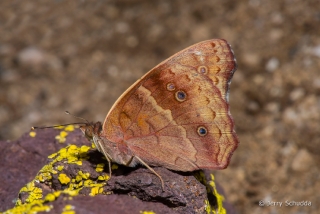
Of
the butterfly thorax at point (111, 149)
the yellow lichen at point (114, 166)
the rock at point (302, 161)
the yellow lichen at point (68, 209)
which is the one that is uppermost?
the rock at point (302, 161)

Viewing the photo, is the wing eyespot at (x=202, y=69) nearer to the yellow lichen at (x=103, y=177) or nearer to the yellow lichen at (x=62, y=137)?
the yellow lichen at (x=103, y=177)

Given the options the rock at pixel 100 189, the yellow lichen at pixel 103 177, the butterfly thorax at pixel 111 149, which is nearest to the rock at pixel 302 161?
the rock at pixel 100 189

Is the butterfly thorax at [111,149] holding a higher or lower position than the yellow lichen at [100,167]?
higher

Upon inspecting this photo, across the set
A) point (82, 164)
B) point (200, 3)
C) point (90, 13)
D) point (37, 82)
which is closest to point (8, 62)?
point (37, 82)

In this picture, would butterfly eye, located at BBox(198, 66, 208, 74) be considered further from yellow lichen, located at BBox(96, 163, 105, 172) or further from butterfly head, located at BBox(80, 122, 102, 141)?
yellow lichen, located at BBox(96, 163, 105, 172)

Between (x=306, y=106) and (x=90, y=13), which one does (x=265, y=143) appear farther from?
(x=90, y=13)

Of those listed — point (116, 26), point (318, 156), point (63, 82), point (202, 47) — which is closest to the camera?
point (202, 47)

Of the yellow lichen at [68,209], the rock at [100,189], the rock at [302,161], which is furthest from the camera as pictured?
the rock at [302,161]
